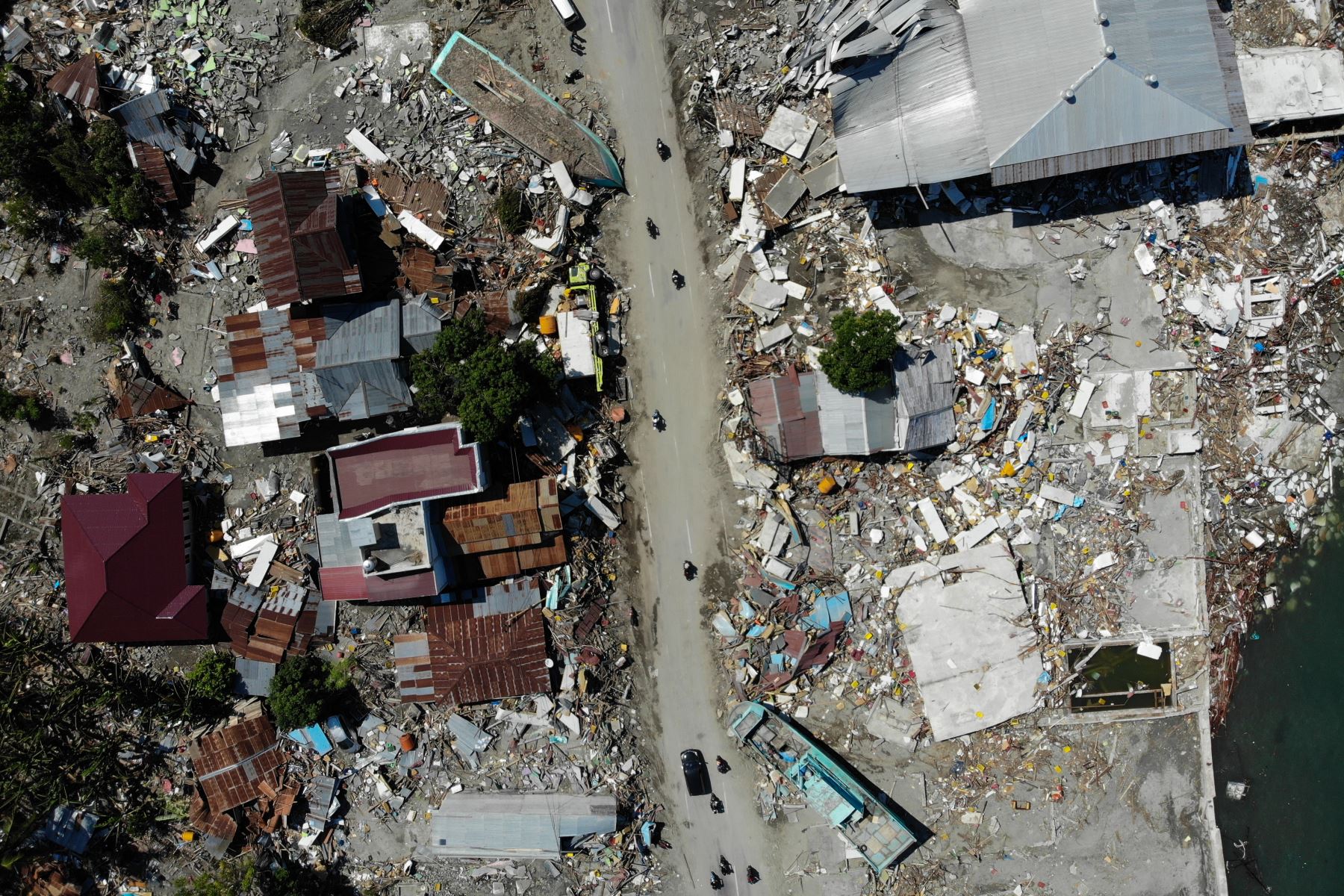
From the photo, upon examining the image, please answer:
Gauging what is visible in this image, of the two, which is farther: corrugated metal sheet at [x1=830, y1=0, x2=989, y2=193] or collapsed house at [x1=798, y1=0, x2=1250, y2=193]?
corrugated metal sheet at [x1=830, y1=0, x2=989, y2=193]

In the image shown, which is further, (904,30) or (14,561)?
(14,561)

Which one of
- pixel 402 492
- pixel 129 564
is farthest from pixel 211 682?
pixel 402 492

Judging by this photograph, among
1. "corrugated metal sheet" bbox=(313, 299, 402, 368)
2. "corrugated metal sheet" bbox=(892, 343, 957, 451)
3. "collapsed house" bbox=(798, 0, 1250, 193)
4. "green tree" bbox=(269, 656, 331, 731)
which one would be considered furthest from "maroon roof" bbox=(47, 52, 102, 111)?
"corrugated metal sheet" bbox=(892, 343, 957, 451)

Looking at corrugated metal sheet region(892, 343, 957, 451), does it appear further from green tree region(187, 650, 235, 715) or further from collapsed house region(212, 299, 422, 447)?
green tree region(187, 650, 235, 715)

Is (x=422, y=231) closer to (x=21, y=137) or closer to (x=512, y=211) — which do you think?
(x=512, y=211)

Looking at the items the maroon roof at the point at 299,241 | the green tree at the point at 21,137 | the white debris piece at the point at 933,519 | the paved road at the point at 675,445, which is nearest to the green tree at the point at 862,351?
the paved road at the point at 675,445

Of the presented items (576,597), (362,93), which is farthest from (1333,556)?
(362,93)

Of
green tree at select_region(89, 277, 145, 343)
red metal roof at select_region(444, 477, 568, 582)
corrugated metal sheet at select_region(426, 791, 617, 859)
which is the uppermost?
green tree at select_region(89, 277, 145, 343)

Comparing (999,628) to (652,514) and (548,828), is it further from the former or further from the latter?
(548,828)
